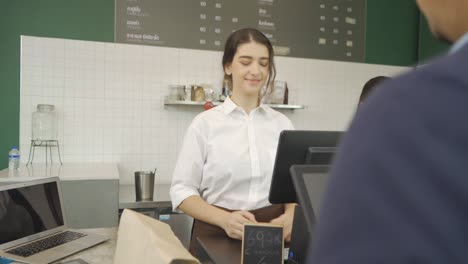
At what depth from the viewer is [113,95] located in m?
3.36

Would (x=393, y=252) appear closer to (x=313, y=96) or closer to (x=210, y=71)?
(x=210, y=71)

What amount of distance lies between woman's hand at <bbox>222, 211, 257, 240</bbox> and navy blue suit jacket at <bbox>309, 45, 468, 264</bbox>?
42.8 inches

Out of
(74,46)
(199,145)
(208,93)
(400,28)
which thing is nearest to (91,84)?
(74,46)

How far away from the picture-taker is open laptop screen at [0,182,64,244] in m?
1.51

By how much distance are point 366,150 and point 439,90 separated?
2.7 inches

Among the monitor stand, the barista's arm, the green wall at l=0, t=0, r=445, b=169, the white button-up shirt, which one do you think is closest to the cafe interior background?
the green wall at l=0, t=0, r=445, b=169

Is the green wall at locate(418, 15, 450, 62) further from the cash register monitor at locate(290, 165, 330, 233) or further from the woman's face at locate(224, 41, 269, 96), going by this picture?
the cash register monitor at locate(290, 165, 330, 233)

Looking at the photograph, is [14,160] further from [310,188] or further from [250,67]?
[310,188]

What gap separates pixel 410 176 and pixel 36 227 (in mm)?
1624

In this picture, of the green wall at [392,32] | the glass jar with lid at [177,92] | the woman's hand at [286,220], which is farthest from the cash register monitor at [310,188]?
the green wall at [392,32]

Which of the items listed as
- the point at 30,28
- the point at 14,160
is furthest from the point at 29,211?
the point at 30,28

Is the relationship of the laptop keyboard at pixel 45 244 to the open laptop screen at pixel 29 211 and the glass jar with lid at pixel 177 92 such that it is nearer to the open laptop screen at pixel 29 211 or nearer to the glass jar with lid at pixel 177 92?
the open laptop screen at pixel 29 211

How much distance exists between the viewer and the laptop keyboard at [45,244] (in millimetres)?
1419

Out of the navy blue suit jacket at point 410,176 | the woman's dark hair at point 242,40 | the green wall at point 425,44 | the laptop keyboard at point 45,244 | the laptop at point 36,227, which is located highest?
the green wall at point 425,44
